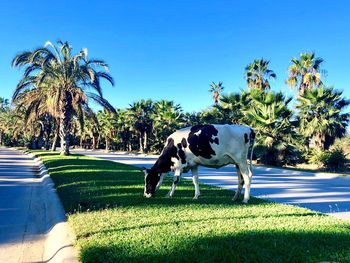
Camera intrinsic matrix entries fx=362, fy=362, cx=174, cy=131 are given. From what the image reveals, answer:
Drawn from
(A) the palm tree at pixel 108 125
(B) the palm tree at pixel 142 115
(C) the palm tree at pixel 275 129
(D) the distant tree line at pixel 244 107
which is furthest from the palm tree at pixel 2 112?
(C) the palm tree at pixel 275 129

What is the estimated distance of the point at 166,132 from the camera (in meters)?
50.5

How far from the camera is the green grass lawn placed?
453 cm

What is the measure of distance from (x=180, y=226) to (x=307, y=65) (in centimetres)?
3623

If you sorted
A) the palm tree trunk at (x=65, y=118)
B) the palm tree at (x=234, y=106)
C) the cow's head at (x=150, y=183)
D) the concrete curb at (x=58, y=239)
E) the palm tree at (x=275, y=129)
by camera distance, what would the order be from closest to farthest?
the concrete curb at (x=58, y=239) → the cow's head at (x=150, y=183) → the palm tree at (x=275, y=129) → the palm tree trunk at (x=65, y=118) → the palm tree at (x=234, y=106)

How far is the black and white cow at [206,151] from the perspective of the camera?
8.48 metres

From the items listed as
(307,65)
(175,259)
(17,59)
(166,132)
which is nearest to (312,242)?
(175,259)

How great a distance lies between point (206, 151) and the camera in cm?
856

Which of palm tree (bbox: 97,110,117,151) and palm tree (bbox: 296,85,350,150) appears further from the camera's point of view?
palm tree (bbox: 97,110,117,151)

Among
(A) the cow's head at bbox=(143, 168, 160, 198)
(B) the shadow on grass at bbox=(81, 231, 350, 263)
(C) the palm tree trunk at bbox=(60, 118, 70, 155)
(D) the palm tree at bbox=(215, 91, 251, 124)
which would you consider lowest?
(B) the shadow on grass at bbox=(81, 231, 350, 263)

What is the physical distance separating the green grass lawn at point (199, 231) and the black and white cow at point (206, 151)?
24.8 inches

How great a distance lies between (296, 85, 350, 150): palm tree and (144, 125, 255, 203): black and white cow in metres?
18.4

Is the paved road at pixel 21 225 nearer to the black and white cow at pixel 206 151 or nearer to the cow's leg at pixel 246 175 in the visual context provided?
the black and white cow at pixel 206 151

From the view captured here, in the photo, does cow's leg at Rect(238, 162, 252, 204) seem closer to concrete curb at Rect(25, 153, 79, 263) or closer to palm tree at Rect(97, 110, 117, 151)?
concrete curb at Rect(25, 153, 79, 263)

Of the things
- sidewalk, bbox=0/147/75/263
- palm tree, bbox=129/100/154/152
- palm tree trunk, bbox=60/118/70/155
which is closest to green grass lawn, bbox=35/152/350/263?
sidewalk, bbox=0/147/75/263
